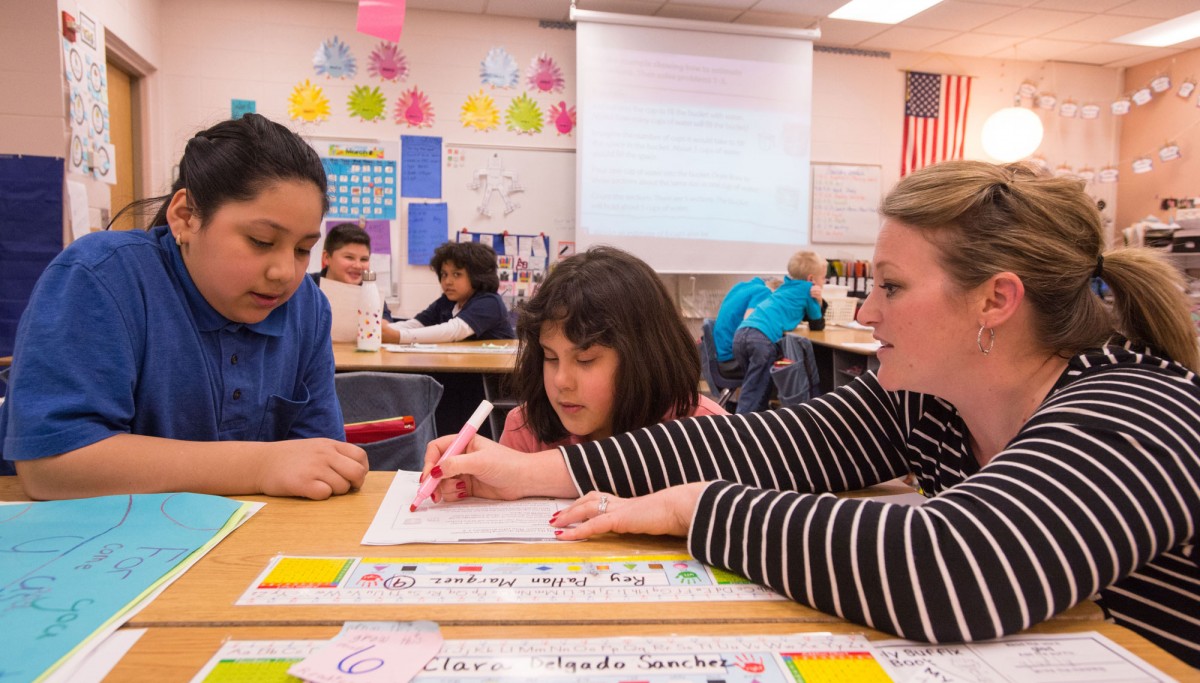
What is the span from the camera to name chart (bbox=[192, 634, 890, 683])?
1.64ft

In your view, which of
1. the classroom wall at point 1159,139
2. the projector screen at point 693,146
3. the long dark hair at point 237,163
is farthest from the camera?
the classroom wall at point 1159,139

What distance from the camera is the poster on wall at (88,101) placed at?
2.87m

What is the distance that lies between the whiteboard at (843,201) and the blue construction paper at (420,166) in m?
2.66

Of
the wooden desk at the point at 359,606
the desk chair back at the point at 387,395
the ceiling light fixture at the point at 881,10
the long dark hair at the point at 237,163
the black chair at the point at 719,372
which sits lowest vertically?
the black chair at the point at 719,372

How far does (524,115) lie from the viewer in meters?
4.76

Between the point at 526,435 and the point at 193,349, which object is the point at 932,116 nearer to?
the point at 526,435

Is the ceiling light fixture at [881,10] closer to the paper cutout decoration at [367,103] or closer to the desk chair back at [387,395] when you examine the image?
the paper cutout decoration at [367,103]

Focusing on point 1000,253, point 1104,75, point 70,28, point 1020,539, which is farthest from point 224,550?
point 1104,75

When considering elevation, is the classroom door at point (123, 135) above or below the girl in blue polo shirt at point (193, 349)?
above

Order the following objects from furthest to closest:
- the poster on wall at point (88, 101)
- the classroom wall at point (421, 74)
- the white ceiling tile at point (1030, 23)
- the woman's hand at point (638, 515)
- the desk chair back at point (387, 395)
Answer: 1. the white ceiling tile at point (1030, 23)
2. the classroom wall at point (421, 74)
3. the poster on wall at point (88, 101)
4. the desk chair back at point (387, 395)
5. the woman's hand at point (638, 515)

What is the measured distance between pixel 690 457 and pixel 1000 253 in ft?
1.45

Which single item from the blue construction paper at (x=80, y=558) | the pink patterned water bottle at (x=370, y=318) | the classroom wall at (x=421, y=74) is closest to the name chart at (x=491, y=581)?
the blue construction paper at (x=80, y=558)

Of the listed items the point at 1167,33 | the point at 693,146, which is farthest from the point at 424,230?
the point at 1167,33

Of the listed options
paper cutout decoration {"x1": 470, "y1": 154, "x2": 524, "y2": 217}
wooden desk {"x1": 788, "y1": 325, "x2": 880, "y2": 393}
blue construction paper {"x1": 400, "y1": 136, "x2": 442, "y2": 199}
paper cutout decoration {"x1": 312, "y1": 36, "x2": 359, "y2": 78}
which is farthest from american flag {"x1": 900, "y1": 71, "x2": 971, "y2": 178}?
paper cutout decoration {"x1": 312, "y1": 36, "x2": 359, "y2": 78}
